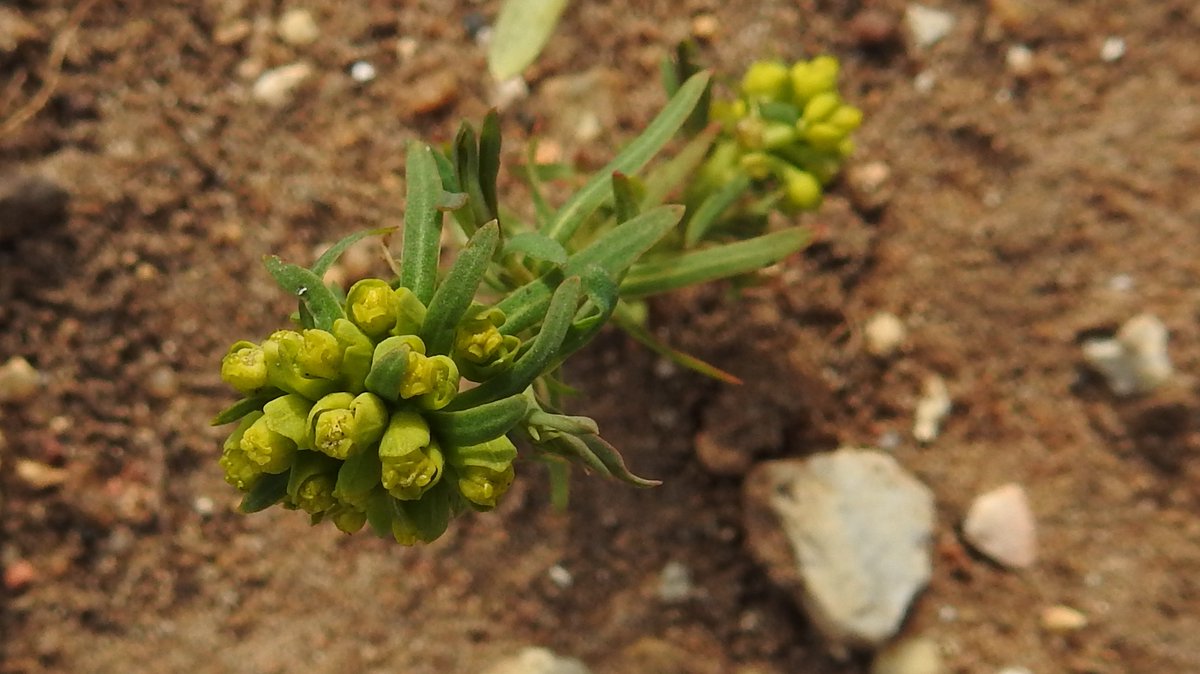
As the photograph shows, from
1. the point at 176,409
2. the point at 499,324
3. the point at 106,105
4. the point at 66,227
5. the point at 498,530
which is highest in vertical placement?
the point at 499,324

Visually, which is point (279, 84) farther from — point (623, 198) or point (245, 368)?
point (245, 368)

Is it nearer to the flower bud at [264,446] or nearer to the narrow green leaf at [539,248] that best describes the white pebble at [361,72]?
the narrow green leaf at [539,248]

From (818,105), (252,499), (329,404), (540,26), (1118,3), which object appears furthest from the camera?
(1118,3)

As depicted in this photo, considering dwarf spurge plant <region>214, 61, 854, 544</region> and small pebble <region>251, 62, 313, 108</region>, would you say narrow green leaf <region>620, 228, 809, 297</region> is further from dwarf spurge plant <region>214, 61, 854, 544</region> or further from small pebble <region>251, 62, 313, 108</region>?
small pebble <region>251, 62, 313, 108</region>

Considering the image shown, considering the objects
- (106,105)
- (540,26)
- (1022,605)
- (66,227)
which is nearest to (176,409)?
(66,227)

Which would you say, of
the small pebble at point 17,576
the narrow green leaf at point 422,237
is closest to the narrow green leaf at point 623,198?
the narrow green leaf at point 422,237

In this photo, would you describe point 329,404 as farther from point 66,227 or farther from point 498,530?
point 66,227

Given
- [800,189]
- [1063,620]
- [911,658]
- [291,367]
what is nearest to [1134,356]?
[1063,620]
